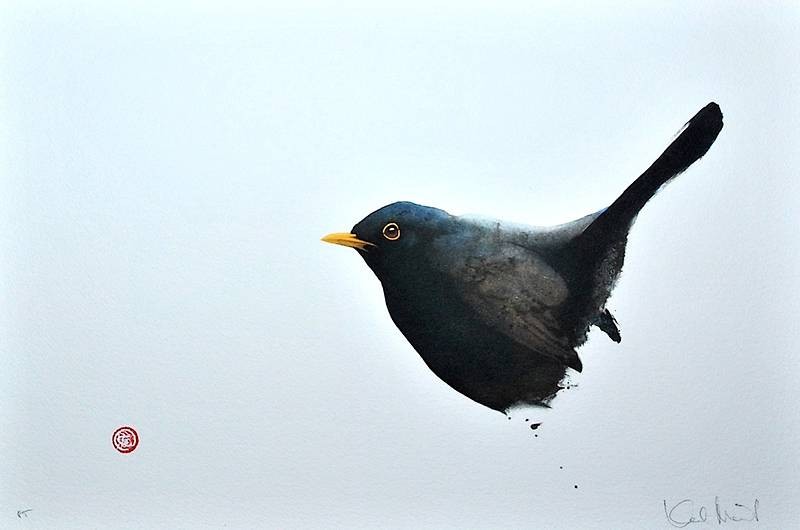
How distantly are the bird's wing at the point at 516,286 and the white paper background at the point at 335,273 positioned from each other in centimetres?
9

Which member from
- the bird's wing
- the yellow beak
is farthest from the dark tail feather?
the yellow beak

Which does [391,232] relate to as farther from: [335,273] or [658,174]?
[658,174]

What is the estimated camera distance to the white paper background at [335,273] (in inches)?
67.5

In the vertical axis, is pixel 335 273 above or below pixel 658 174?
below

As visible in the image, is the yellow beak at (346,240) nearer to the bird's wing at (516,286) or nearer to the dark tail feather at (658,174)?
the bird's wing at (516,286)

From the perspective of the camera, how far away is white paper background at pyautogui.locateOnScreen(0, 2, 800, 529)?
1.71 metres

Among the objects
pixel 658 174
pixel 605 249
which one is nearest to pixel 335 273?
pixel 605 249

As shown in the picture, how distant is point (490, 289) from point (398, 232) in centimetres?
26

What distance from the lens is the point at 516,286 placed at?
173 centimetres

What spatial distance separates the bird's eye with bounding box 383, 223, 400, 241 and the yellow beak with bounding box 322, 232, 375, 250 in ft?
0.13
